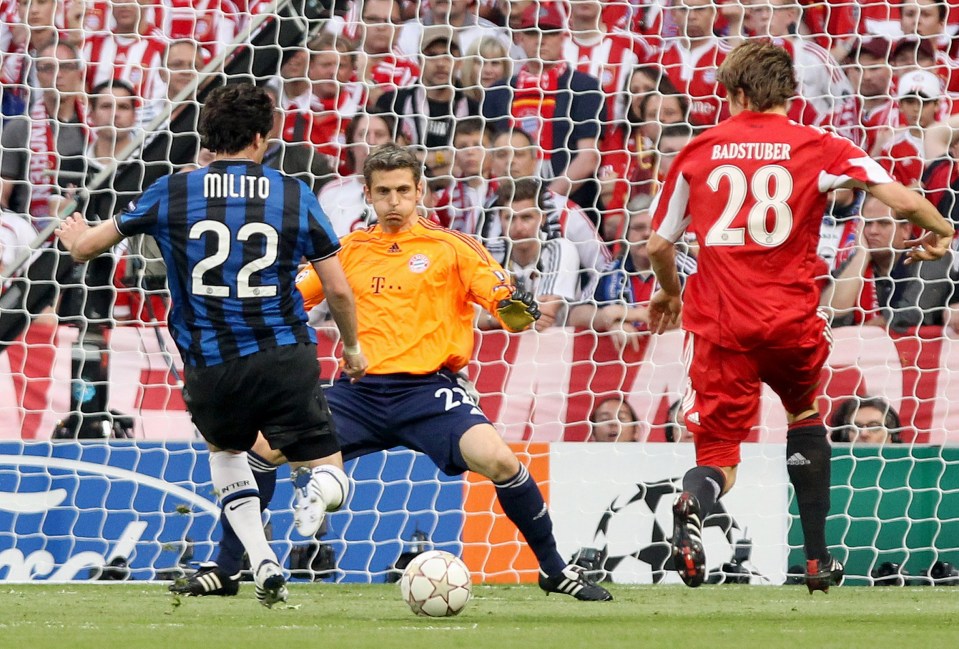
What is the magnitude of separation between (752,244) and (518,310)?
1052 mm

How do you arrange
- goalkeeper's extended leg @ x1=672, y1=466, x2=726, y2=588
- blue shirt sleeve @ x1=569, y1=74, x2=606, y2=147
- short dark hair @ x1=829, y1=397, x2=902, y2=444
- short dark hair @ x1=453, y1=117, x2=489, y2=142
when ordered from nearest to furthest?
1. goalkeeper's extended leg @ x1=672, y1=466, x2=726, y2=588
2. short dark hair @ x1=829, y1=397, x2=902, y2=444
3. short dark hair @ x1=453, y1=117, x2=489, y2=142
4. blue shirt sleeve @ x1=569, y1=74, x2=606, y2=147

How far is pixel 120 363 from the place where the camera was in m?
7.19

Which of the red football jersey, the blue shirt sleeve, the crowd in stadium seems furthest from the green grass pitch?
the blue shirt sleeve

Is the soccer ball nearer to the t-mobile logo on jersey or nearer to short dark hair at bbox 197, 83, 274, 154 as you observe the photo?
the t-mobile logo on jersey

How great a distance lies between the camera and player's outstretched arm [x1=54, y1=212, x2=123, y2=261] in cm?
459

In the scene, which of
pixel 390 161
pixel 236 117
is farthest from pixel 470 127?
pixel 236 117

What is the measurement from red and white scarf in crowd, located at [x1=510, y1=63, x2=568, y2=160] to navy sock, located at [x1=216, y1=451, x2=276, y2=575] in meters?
3.28

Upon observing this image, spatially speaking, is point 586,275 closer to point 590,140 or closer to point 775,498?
point 590,140

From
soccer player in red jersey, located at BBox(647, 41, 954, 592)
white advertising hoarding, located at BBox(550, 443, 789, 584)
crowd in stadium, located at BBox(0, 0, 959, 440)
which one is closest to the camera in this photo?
soccer player in red jersey, located at BBox(647, 41, 954, 592)

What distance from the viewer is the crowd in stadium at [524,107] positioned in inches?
316

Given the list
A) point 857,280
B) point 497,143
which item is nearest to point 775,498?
point 857,280

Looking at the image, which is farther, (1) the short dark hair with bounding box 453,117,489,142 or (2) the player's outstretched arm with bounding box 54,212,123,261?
(1) the short dark hair with bounding box 453,117,489,142

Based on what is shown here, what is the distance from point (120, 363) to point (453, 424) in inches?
95.5

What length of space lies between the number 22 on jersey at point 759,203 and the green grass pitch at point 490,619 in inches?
47.4
